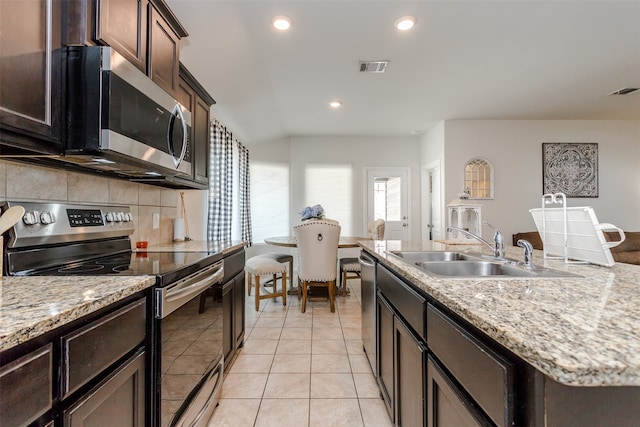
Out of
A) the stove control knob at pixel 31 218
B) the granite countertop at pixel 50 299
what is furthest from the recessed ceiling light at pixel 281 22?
the granite countertop at pixel 50 299

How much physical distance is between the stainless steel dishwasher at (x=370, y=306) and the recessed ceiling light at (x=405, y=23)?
1.84 metres

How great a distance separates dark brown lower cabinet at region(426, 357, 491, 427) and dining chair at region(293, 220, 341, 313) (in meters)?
2.34

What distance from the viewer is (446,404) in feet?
2.89

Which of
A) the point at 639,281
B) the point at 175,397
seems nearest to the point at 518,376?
the point at 639,281

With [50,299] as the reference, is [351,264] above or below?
below

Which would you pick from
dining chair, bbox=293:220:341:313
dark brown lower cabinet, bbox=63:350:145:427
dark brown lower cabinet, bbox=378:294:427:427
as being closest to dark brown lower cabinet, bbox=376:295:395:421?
dark brown lower cabinet, bbox=378:294:427:427

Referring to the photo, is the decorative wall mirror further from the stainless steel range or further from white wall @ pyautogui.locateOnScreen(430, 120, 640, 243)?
the stainless steel range

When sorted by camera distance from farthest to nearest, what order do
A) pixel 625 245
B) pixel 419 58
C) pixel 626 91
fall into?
1. pixel 625 245
2. pixel 626 91
3. pixel 419 58

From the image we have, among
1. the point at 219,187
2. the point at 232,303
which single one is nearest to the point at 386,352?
the point at 232,303

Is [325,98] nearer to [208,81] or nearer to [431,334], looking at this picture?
[208,81]

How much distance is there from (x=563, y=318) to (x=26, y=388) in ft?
3.72

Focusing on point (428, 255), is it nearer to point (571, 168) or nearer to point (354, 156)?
point (354, 156)

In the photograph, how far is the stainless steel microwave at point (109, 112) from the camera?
106 cm

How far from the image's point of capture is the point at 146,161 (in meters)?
1.33
